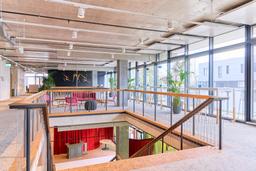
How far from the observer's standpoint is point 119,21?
5.60 metres

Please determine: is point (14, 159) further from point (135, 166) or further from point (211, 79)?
point (211, 79)

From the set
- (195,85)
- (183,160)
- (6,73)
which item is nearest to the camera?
(183,160)

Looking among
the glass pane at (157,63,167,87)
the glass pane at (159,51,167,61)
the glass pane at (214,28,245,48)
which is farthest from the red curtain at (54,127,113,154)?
the glass pane at (214,28,245,48)

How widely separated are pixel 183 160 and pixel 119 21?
4.20 metres

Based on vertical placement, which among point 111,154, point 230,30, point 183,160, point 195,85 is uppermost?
point 230,30

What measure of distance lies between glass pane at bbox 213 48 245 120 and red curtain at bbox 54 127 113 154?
9.17 meters

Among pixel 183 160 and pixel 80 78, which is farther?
pixel 80 78

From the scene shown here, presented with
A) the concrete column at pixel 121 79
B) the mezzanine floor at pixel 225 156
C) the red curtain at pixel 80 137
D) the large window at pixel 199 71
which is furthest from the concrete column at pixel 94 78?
the mezzanine floor at pixel 225 156

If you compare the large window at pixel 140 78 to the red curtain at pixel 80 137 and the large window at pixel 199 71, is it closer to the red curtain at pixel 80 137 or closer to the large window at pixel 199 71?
the red curtain at pixel 80 137

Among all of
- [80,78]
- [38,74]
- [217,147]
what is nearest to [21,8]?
[217,147]

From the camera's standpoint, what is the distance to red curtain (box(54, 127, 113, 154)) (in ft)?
40.1

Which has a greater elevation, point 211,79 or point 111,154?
point 211,79

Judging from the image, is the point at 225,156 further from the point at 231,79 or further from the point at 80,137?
the point at 80,137

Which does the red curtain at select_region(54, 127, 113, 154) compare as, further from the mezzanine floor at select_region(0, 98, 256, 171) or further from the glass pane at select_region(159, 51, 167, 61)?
the mezzanine floor at select_region(0, 98, 256, 171)
